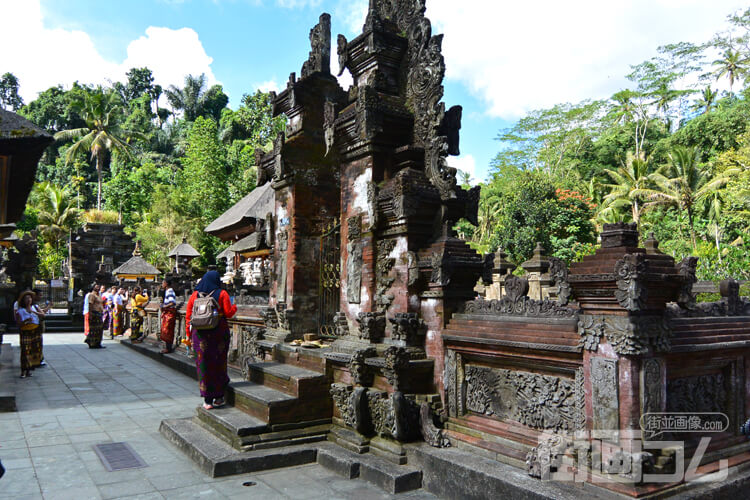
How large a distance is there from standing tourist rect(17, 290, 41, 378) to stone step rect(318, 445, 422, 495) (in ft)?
24.1

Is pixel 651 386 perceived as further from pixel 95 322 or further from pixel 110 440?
pixel 95 322

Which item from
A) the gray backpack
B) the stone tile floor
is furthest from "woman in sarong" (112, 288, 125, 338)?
the gray backpack

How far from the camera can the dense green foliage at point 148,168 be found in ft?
111

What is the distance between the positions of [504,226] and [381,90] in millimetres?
19403

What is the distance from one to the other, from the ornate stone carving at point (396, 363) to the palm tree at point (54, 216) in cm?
3923

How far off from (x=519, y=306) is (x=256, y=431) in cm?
300

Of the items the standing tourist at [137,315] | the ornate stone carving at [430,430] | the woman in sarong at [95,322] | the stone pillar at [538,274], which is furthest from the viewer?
the standing tourist at [137,315]

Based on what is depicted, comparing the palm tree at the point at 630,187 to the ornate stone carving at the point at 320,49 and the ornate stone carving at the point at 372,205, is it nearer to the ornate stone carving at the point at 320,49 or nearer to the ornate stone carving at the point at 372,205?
the ornate stone carving at the point at 320,49

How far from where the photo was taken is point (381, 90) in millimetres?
6012

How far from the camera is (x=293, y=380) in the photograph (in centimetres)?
582

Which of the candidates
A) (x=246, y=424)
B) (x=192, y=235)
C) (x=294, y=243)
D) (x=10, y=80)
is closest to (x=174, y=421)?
(x=246, y=424)

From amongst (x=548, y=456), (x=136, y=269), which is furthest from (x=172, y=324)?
(x=136, y=269)

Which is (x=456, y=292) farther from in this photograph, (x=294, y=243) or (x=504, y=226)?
(x=504, y=226)

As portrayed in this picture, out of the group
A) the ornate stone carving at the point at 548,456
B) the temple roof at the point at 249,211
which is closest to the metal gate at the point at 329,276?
the ornate stone carving at the point at 548,456
